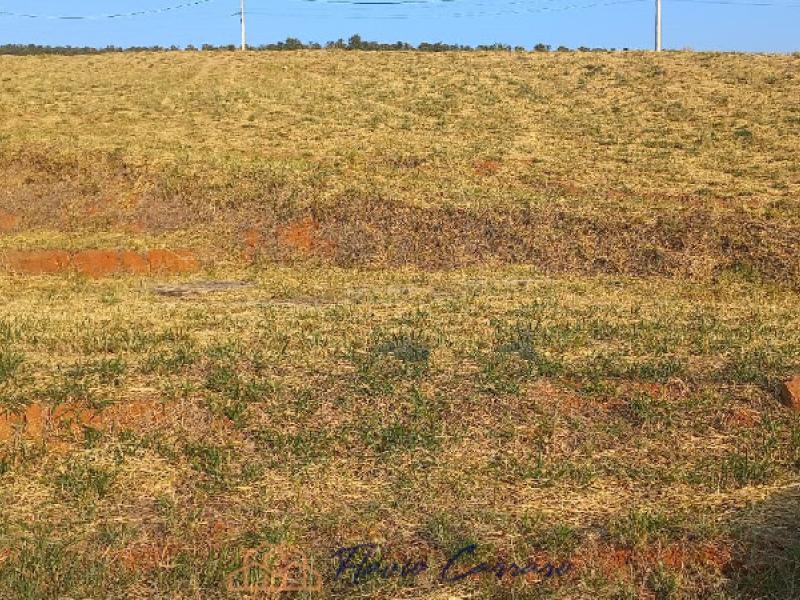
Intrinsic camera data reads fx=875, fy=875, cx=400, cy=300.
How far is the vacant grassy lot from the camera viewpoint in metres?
5.08

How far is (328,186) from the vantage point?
18.8m

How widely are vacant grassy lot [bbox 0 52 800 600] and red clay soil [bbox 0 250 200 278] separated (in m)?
0.45

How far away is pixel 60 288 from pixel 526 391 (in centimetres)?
844

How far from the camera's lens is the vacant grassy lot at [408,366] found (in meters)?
5.08

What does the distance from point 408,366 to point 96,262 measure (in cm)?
868

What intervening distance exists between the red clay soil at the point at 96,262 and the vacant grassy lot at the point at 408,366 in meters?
Answer: 0.45

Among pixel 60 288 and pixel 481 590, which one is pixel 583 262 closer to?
pixel 60 288

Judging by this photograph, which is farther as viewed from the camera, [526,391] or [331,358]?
[331,358]

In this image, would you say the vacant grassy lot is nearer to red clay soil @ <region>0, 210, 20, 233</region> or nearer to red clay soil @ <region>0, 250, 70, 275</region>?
red clay soil @ <region>0, 210, 20, 233</region>

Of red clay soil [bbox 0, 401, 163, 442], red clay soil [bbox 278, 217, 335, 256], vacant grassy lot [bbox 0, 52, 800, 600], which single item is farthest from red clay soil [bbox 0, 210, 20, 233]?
red clay soil [bbox 0, 401, 163, 442]

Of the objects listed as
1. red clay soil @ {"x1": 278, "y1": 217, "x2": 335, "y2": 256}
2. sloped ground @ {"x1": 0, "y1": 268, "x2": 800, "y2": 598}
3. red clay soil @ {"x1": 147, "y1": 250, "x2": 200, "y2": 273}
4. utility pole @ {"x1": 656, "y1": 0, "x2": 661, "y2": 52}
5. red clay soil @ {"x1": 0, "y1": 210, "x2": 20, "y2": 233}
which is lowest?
sloped ground @ {"x1": 0, "y1": 268, "x2": 800, "y2": 598}

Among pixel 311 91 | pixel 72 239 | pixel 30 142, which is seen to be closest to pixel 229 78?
pixel 311 91

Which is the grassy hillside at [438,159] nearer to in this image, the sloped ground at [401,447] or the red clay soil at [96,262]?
the red clay soil at [96,262]

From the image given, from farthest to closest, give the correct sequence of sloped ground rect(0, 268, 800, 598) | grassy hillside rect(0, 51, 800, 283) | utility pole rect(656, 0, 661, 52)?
utility pole rect(656, 0, 661, 52), grassy hillside rect(0, 51, 800, 283), sloped ground rect(0, 268, 800, 598)
